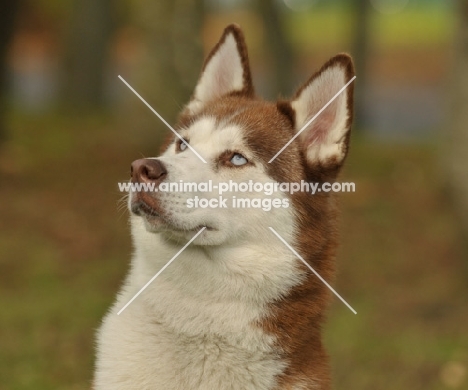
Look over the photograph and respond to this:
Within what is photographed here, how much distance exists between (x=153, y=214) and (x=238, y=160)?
0.66 m

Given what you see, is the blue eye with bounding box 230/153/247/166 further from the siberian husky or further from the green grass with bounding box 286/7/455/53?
the green grass with bounding box 286/7/455/53

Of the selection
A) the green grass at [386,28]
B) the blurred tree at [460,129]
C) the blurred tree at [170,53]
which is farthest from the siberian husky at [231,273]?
the green grass at [386,28]

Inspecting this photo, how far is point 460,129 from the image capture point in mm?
9219

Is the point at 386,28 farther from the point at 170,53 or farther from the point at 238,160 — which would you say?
the point at 238,160

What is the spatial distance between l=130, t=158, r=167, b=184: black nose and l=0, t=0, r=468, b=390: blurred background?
4.97 ft

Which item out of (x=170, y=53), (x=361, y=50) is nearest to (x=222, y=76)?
(x=170, y=53)

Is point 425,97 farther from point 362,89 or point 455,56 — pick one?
point 455,56

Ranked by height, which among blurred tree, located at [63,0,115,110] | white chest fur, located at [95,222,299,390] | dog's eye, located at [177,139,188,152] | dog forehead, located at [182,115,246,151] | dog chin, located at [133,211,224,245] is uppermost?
dog forehead, located at [182,115,246,151]

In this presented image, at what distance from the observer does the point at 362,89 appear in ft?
71.2

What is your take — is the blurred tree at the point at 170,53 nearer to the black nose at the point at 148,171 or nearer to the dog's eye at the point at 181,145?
the dog's eye at the point at 181,145

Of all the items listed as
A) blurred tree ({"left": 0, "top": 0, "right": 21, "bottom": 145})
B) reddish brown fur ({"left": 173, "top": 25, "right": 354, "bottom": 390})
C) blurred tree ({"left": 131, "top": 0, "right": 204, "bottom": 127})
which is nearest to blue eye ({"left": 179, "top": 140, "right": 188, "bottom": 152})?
reddish brown fur ({"left": 173, "top": 25, "right": 354, "bottom": 390})

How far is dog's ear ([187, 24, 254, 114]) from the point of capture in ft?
17.8

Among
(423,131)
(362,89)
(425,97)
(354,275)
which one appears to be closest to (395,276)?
(354,275)

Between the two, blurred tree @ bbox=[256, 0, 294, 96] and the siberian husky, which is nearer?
the siberian husky
